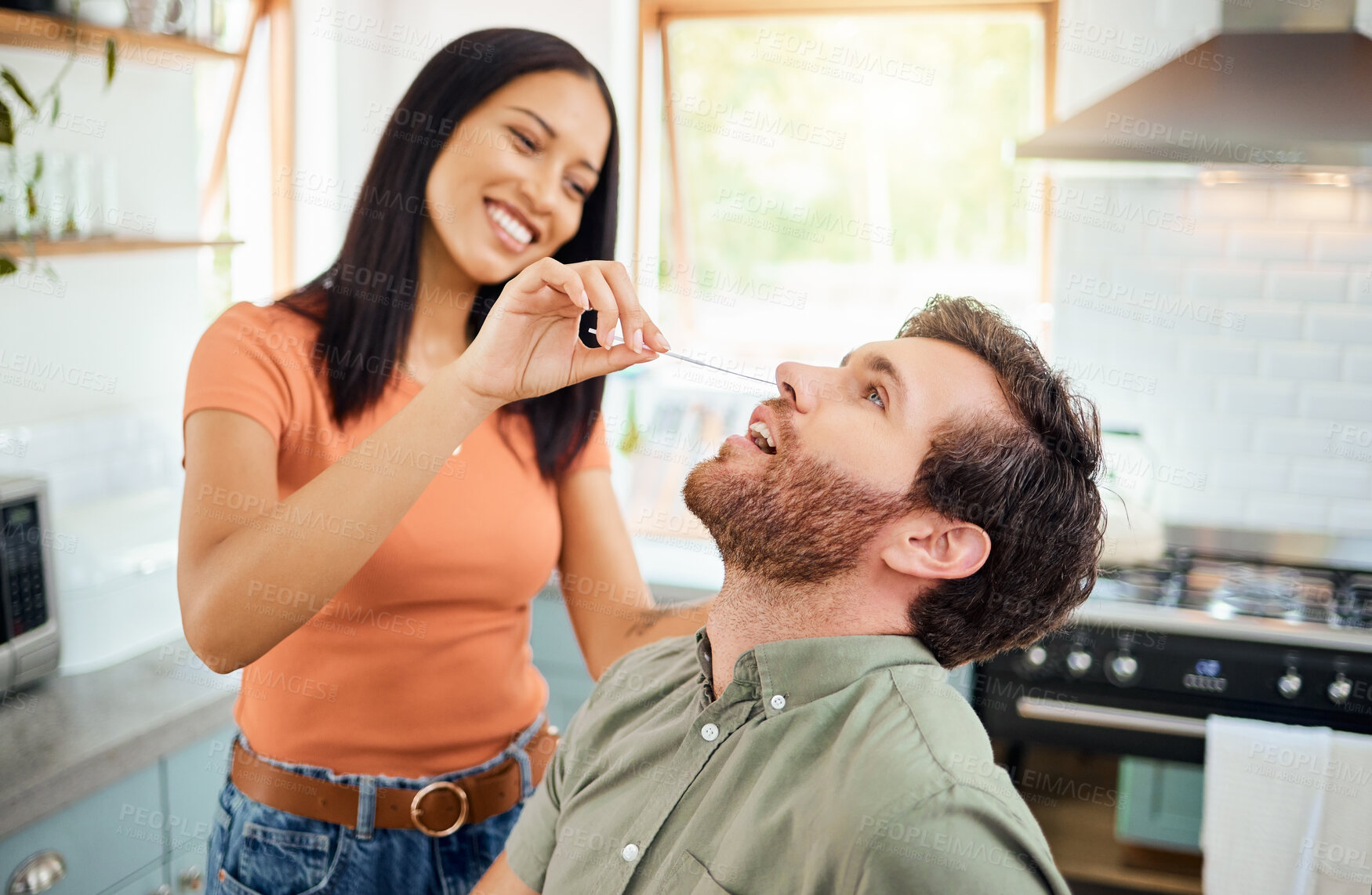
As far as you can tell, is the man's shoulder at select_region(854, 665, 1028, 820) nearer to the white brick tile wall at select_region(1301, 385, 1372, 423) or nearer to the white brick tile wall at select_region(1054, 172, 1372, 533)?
the white brick tile wall at select_region(1054, 172, 1372, 533)

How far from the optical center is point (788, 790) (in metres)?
1.13

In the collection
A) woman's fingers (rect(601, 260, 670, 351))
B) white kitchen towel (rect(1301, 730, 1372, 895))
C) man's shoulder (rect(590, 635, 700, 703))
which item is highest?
woman's fingers (rect(601, 260, 670, 351))

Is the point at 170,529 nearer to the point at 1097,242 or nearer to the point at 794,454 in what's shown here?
the point at 794,454

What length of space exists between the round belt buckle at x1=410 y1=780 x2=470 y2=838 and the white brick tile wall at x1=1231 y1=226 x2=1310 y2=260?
2626 mm

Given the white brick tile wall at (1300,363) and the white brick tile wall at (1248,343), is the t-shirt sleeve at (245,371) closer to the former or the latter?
the white brick tile wall at (1248,343)

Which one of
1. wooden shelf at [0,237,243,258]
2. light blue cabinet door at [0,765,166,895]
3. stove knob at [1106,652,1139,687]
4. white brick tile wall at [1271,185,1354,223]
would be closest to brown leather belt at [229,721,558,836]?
light blue cabinet door at [0,765,166,895]

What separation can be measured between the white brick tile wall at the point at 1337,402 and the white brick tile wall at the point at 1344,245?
0.34m

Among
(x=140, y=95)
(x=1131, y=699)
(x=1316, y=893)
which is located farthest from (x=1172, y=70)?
(x=140, y=95)

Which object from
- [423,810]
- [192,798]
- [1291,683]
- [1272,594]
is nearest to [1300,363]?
[1272,594]

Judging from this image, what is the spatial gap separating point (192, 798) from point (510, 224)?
130cm

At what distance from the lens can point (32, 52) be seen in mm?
2443

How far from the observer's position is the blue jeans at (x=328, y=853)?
1420 millimetres

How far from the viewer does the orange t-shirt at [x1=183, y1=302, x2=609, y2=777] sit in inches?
56.9

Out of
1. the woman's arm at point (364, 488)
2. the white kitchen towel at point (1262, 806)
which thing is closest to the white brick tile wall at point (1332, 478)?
the white kitchen towel at point (1262, 806)
